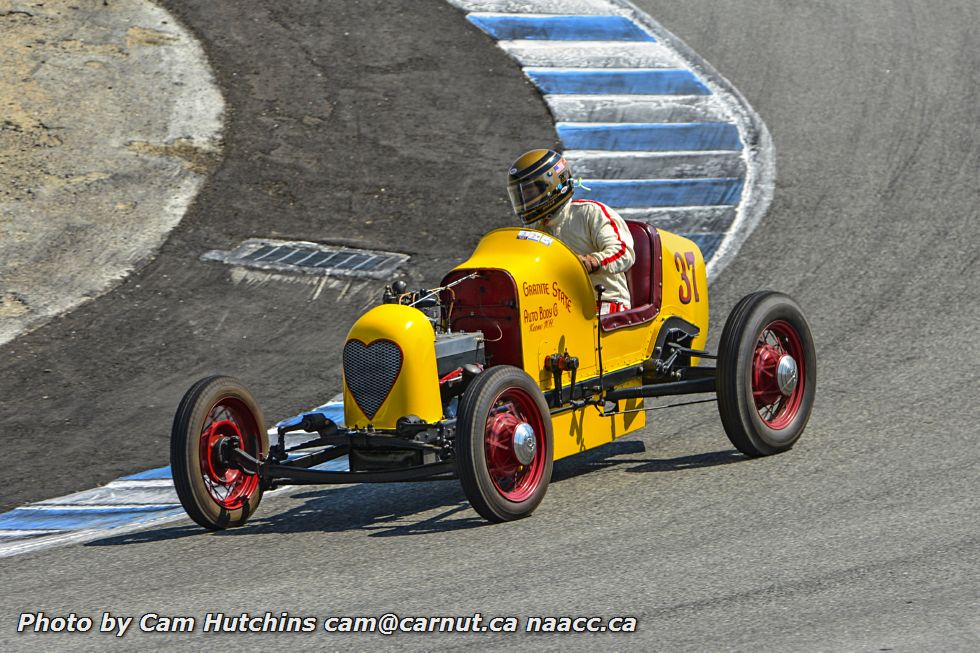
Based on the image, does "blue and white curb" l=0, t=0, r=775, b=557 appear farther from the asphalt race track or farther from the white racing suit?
the white racing suit

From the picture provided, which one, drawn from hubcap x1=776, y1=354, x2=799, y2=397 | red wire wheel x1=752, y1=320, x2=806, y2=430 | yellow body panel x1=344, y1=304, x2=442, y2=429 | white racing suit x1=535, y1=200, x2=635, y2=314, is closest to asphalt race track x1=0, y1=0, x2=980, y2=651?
red wire wheel x1=752, y1=320, x2=806, y2=430

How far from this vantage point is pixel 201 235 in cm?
1283

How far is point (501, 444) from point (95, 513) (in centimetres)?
288

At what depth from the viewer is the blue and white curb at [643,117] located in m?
12.9

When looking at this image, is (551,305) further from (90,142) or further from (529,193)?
(90,142)

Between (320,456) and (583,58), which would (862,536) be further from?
(583,58)

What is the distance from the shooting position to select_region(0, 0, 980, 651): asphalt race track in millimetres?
5383

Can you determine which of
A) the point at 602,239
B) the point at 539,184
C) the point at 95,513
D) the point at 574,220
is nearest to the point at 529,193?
the point at 539,184

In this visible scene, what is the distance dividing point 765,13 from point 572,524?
42.6 feet

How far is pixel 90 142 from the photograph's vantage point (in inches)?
576

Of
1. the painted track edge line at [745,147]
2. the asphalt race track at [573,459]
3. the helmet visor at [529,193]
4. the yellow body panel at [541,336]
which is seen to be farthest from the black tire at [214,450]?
the painted track edge line at [745,147]

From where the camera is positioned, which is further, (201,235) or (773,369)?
(201,235)

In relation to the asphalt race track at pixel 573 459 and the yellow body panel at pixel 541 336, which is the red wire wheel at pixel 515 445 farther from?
the yellow body panel at pixel 541 336

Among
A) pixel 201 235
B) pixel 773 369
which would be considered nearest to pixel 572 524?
pixel 773 369
